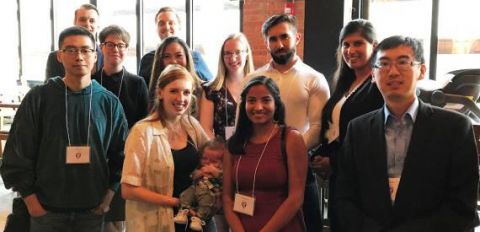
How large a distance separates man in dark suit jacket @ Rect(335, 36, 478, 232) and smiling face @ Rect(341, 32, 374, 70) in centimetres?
47

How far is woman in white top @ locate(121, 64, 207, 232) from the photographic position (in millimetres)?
2031

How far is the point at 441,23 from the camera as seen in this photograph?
5492 mm

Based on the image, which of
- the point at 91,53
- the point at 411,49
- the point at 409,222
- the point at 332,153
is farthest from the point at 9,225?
the point at 411,49

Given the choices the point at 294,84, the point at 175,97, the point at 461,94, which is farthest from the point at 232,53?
the point at 461,94

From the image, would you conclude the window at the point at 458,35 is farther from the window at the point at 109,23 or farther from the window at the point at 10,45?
the window at the point at 10,45

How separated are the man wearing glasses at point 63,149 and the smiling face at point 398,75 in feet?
4.35

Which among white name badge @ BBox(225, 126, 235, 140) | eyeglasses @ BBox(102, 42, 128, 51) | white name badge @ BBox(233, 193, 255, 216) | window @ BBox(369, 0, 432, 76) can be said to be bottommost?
white name badge @ BBox(233, 193, 255, 216)

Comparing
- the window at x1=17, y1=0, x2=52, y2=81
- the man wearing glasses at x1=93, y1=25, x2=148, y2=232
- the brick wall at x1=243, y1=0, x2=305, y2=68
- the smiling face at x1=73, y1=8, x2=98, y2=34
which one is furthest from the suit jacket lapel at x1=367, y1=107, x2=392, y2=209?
the window at x1=17, y1=0, x2=52, y2=81

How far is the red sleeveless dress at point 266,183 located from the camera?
1.98 meters

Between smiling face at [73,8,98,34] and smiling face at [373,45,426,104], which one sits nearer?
smiling face at [373,45,426,104]

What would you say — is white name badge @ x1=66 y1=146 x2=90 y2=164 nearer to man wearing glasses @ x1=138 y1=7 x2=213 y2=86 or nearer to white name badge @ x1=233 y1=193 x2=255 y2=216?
white name badge @ x1=233 y1=193 x2=255 y2=216

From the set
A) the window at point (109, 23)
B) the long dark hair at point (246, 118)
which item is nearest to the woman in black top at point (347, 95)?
the long dark hair at point (246, 118)

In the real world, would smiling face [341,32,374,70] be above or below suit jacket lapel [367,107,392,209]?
above

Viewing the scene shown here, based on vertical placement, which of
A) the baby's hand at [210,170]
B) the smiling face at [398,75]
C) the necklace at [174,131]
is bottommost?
the baby's hand at [210,170]
